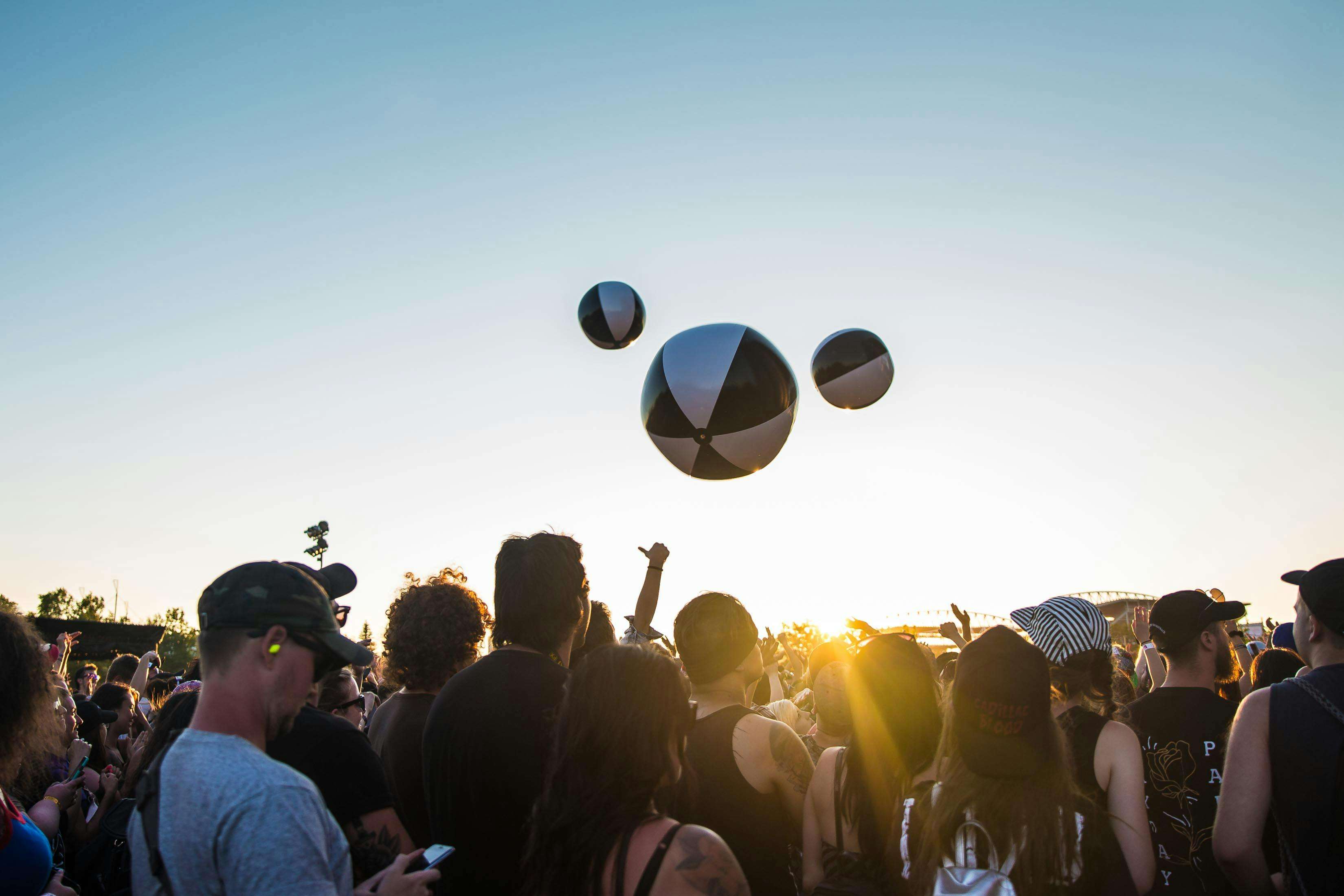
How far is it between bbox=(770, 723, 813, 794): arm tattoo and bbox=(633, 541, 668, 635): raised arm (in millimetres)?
1517

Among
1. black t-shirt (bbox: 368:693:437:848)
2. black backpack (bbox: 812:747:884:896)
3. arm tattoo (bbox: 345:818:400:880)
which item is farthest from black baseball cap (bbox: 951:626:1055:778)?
black t-shirt (bbox: 368:693:437:848)

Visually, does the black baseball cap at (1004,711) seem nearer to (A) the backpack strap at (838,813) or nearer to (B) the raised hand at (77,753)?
(A) the backpack strap at (838,813)

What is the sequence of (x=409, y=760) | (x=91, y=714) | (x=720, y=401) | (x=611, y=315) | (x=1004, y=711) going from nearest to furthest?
(x=1004, y=711) < (x=409, y=760) < (x=720, y=401) < (x=91, y=714) < (x=611, y=315)

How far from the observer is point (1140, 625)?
1391cm

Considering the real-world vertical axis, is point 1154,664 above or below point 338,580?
below

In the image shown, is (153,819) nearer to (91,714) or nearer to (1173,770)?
(1173,770)

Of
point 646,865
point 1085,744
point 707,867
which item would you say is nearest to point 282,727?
point 646,865

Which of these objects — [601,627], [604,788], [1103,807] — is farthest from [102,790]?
[1103,807]

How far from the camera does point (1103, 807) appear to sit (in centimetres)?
335

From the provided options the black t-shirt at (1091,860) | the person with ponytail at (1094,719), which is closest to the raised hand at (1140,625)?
the person with ponytail at (1094,719)

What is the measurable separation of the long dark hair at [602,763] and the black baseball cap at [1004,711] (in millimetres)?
991

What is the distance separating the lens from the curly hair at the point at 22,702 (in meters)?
3.11

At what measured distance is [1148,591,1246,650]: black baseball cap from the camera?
4.25 meters

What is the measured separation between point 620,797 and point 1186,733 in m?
3.28
